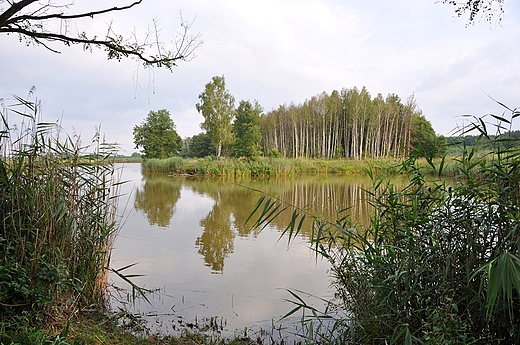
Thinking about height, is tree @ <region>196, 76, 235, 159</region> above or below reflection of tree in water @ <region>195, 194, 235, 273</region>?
above

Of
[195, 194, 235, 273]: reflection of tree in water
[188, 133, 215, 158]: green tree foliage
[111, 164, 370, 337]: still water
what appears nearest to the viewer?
[111, 164, 370, 337]: still water

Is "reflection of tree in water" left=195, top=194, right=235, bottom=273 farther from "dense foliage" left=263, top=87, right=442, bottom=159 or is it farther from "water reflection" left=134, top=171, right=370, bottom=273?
"dense foliage" left=263, top=87, right=442, bottom=159

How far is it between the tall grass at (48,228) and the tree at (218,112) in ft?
83.9

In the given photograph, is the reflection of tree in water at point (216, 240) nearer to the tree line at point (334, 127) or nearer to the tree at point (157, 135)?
the tree line at point (334, 127)

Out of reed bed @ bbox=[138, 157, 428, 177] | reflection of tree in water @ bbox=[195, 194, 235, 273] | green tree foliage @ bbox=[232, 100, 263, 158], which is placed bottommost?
reflection of tree in water @ bbox=[195, 194, 235, 273]

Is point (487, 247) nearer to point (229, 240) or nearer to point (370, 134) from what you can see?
point (229, 240)

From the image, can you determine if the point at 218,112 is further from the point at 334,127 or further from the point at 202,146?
the point at 202,146

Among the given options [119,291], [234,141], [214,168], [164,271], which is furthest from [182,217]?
[234,141]

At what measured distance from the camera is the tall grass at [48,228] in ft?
8.71

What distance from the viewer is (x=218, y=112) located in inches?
1163

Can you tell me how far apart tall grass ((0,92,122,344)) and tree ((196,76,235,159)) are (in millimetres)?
25579

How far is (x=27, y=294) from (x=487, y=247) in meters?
3.29

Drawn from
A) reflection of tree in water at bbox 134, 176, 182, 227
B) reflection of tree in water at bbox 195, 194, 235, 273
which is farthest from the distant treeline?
reflection of tree in water at bbox 195, 194, 235, 273

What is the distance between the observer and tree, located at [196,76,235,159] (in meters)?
29.4
